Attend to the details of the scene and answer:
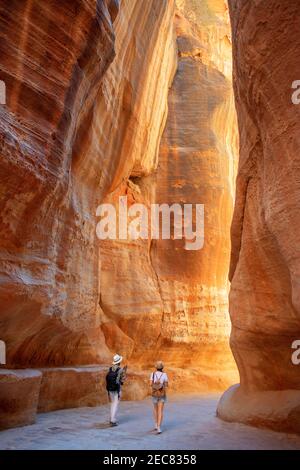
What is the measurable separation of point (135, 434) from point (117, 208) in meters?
8.39

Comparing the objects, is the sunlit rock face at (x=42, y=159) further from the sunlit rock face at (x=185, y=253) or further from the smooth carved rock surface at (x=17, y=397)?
the sunlit rock face at (x=185, y=253)

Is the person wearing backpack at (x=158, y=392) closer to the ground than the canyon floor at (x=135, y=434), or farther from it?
farther from it

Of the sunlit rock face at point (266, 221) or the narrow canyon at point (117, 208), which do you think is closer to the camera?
the sunlit rock face at point (266, 221)

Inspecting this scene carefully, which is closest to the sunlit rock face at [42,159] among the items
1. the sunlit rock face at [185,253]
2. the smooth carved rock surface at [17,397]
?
the smooth carved rock surface at [17,397]

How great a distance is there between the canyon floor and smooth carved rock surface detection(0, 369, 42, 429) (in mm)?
178

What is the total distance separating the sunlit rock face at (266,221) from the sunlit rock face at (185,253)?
5741mm

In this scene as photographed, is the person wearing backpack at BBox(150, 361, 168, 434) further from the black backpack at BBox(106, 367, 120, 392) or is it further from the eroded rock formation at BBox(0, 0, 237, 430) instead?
the eroded rock formation at BBox(0, 0, 237, 430)

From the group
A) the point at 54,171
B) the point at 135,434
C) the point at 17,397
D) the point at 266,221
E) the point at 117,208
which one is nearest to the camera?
the point at 266,221

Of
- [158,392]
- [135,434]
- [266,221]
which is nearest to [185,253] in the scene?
[158,392]

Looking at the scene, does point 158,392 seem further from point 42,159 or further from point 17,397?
point 42,159

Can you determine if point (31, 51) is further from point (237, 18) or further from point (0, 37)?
point (237, 18)

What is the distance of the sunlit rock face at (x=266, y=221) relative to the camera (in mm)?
5238

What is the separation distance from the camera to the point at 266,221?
5.81 metres
